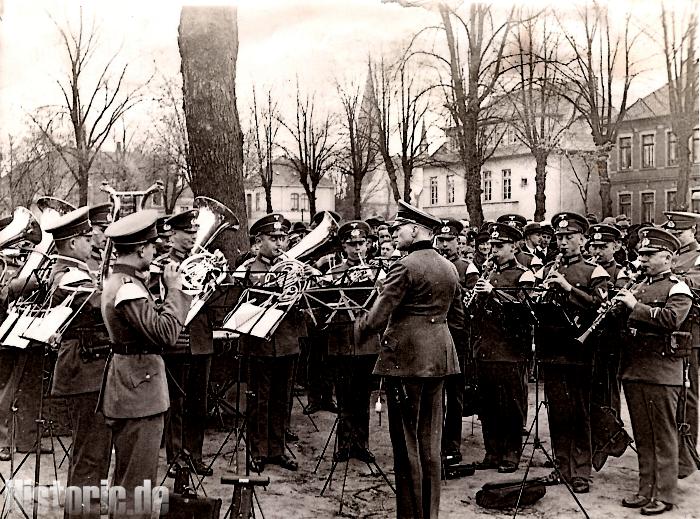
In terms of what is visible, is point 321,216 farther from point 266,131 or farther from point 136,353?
point 266,131

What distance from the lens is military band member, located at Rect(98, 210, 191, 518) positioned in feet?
14.3

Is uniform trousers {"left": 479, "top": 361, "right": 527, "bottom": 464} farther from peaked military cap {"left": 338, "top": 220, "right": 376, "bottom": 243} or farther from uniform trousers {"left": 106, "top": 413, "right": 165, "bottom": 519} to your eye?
uniform trousers {"left": 106, "top": 413, "right": 165, "bottom": 519}

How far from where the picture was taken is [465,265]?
745cm

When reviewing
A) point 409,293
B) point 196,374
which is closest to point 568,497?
point 409,293

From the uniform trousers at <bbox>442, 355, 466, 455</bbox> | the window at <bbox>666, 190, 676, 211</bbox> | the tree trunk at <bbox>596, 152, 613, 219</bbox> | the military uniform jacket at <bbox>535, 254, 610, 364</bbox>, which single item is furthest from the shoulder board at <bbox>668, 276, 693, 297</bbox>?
the window at <bbox>666, 190, 676, 211</bbox>

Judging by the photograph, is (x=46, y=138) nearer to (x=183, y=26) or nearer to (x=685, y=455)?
(x=183, y=26)

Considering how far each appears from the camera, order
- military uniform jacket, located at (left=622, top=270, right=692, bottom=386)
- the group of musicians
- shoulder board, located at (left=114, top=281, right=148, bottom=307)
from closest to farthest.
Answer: shoulder board, located at (left=114, top=281, right=148, bottom=307), the group of musicians, military uniform jacket, located at (left=622, top=270, right=692, bottom=386)

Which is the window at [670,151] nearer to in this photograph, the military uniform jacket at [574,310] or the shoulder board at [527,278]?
the shoulder board at [527,278]

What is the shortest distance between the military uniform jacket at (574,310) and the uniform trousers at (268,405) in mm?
2580

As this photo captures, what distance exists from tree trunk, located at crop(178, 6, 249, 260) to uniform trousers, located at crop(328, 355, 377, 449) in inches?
120

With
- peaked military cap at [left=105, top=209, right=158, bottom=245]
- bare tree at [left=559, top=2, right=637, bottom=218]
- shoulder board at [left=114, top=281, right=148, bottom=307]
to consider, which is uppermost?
bare tree at [left=559, top=2, right=637, bottom=218]

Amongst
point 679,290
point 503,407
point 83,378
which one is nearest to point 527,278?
point 503,407

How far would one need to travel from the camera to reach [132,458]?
4418 mm

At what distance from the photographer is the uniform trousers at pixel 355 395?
704 cm
